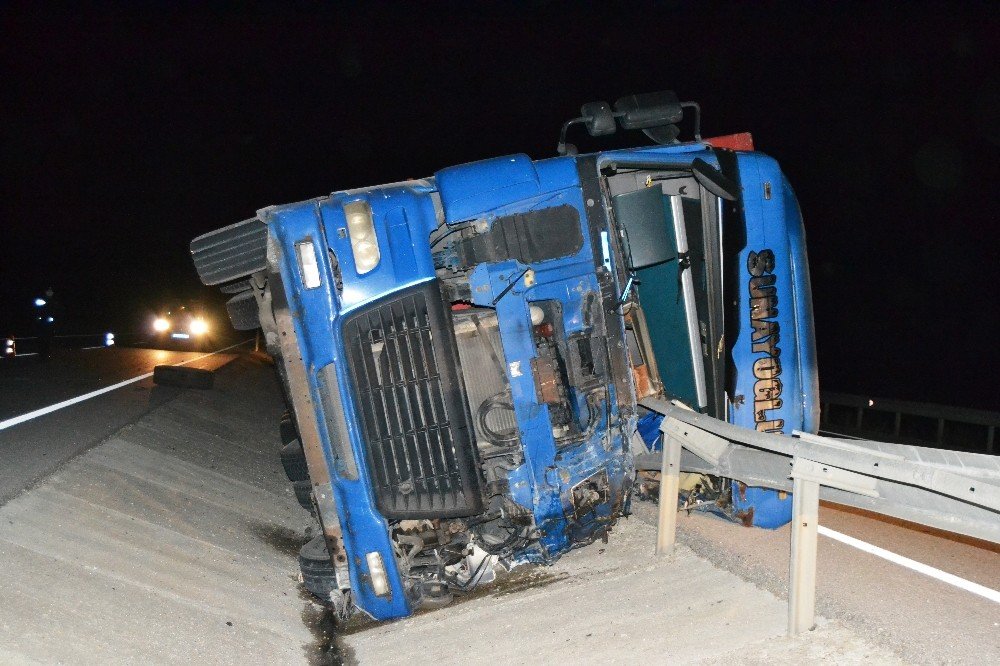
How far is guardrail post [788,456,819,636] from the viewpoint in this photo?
3459 mm

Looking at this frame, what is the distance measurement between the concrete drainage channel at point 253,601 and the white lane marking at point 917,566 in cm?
97

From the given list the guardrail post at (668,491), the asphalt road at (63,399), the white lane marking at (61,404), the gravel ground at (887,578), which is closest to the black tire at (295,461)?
the asphalt road at (63,399)

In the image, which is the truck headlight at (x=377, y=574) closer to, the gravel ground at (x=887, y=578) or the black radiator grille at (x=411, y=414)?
the black radiator grille at (x=411, y=414)

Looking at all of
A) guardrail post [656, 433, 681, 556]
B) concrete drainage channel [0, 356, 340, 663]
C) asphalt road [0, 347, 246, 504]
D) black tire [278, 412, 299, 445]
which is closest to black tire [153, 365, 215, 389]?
asphalt road [0, 347, 246, 504]

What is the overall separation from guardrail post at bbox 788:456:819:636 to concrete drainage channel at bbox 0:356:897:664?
A: 0.55ft

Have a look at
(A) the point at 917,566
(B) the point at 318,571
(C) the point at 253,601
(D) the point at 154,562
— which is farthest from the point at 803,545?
(D) the point at 154,562

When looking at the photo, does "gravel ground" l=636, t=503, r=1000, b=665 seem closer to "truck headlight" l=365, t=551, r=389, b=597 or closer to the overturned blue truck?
the overturned blue truck

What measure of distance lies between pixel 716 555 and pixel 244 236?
127 inches

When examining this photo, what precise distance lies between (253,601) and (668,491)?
8.11 ft

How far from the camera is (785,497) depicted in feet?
16.8

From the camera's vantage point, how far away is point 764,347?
524 centimetres

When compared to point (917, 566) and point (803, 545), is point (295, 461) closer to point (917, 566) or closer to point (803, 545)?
point (803, 545)

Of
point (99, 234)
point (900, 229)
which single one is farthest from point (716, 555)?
point (99, 234)

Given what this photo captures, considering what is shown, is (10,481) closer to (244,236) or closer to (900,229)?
(244,236)
